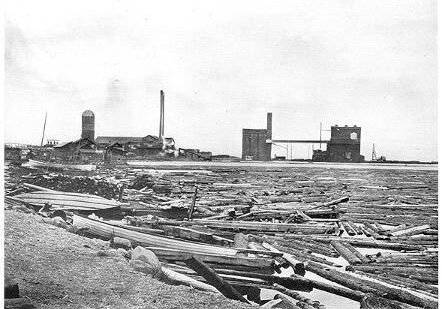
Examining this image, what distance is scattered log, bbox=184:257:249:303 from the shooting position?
14.8ft

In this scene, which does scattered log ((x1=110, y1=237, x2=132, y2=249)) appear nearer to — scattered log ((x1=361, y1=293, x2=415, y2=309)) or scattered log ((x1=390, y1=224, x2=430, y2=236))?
scattered log ((x1=361, y1=293, x2=415, y2=309))

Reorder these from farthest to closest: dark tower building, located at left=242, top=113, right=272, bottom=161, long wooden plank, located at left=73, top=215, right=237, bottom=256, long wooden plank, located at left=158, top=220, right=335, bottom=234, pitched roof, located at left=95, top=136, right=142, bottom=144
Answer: pitched roof, located at left=95, top=136, right=142, bottom=144
long wooden plank, located at left=158, top=220, right=335, bottom=234
dark tower building, located at left=242, top=113, right=272, bottom=161
long wooden plank, located at left=73, top=215, right=237, bottom=256

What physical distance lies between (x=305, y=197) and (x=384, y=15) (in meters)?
2.78

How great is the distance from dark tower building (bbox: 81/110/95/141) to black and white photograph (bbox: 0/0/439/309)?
0.03m

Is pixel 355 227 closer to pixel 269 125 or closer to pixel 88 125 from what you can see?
pixel 269 125

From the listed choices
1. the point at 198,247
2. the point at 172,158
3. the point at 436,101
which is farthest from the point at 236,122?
the point at 436,101

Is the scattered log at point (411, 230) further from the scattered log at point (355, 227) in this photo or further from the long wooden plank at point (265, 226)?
the long wooden plank at point (265, 226)

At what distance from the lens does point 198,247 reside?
17.5 feet

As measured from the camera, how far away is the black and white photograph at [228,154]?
4.89 meters

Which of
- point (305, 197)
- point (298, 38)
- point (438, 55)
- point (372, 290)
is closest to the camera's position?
point (372, 290)

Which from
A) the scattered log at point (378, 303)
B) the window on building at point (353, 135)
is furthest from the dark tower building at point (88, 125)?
the scattered log at point (378, 303)

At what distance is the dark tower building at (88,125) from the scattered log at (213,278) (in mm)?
2443

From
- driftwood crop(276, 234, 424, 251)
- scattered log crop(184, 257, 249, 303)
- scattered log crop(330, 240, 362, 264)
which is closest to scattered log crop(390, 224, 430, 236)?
driftwood crop(276, 234, 424, 251)

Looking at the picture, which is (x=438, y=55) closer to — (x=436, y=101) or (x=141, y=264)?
(x=436, y=101)
